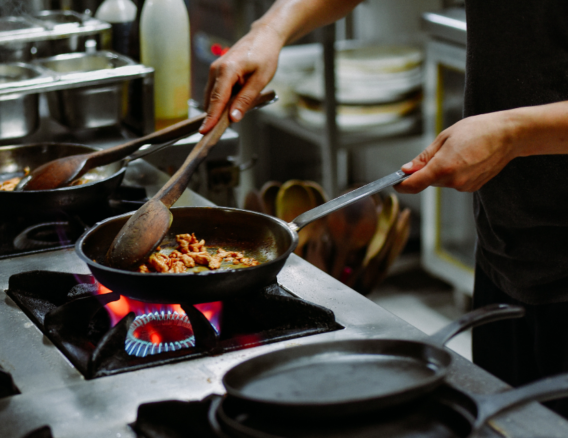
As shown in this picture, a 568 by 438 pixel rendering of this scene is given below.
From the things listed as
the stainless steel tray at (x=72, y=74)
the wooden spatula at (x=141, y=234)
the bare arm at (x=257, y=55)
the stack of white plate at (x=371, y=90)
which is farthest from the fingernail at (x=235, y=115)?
the stack of white plate at (x=371, y=90)

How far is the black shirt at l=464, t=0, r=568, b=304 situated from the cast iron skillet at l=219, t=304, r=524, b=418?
19.7 inches

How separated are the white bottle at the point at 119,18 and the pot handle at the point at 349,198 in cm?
97

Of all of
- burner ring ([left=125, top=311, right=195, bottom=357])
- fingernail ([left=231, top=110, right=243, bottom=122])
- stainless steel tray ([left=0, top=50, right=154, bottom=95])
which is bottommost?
burner ring ([left=125, top=311, right=195, bottom=357])

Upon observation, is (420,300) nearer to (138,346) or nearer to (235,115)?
(235,115)

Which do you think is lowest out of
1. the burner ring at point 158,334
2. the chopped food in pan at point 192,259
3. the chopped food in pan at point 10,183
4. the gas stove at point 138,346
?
the burner ring at point 158,334

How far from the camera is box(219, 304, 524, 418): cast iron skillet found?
54 centimetres

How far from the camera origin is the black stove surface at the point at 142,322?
2.50 ft

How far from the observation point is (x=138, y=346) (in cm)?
80

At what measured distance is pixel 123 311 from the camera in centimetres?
86

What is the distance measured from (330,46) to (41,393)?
2.06 m

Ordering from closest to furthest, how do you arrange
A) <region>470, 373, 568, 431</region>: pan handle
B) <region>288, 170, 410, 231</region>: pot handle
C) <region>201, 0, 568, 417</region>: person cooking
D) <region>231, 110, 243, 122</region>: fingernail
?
<region>470, 373, 568, 431</region>: pan handle → <region>288, 170, 410, 231</region>: pot handle → <region>201, 0, 568, 417</region>: person cooking → <region>231, 110, 243, 122</region>: fingernail

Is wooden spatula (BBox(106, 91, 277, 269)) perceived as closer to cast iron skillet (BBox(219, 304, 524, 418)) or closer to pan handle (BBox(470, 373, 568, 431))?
cast iron skillet (BBox(219, 304, 524, 418))

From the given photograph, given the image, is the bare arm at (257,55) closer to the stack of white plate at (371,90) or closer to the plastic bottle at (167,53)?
the plastic bottle at (167,53)

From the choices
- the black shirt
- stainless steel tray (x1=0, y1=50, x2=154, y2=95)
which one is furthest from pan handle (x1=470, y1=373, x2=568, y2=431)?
stainless steel tray (x1=0, y1=50, x2=154, y2=95)
